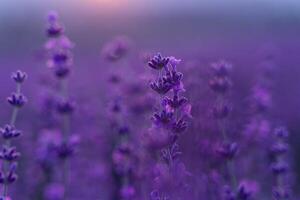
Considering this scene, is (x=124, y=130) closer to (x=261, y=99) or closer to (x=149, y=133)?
(x=261, y=99)

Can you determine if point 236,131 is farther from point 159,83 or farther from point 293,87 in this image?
point 293,87

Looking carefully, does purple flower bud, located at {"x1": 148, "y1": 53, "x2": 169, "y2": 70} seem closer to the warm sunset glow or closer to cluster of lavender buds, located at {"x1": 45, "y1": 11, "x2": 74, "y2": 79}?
cluster of lavender buds, located at {"x1": 45, "y1": 11, "x2": 74, "y2": 79}

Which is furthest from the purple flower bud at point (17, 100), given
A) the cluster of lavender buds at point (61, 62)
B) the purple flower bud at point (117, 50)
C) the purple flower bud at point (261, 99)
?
the purple flower bud at point (261, 99)

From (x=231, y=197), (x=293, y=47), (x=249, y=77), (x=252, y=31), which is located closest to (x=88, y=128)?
(x=231, y=197)

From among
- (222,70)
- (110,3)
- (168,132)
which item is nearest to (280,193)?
(222,70)

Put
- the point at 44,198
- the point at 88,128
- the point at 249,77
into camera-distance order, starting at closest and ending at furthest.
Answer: the point at 44,198 < the point at 88,128 < the point at 249,77

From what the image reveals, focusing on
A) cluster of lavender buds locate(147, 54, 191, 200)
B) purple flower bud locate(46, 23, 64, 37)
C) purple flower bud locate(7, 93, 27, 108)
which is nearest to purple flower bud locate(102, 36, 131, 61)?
purple flower bud locate(46, 23, 64, 37)

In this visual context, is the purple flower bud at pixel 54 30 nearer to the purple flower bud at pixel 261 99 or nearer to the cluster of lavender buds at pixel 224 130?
the cluster of lavender buds at pixel 224 130
